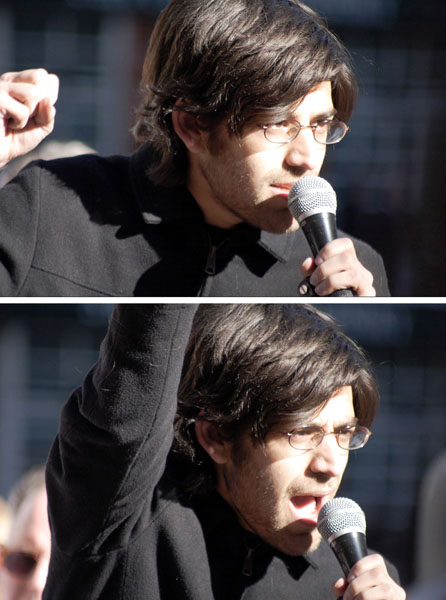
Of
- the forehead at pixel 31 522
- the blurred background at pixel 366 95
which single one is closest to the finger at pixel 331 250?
the blurred background at pixel 366 95

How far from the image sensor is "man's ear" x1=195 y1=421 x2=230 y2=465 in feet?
2.95

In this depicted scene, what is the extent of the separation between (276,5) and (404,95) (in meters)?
0.16

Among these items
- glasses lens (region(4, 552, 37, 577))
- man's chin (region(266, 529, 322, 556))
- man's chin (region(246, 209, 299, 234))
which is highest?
man's chin (region(246, 209, 299, 234))

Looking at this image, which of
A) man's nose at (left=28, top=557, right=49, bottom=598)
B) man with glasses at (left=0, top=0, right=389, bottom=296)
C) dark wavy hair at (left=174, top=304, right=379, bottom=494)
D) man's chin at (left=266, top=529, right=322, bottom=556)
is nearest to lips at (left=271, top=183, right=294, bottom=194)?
man with glasses at (left=0, top=0, right=389, bottom=296)

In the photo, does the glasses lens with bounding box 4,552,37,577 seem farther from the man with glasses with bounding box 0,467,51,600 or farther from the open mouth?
the open mouth

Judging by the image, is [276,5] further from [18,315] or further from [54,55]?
[18,315]

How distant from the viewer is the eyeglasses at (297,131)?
0.83m

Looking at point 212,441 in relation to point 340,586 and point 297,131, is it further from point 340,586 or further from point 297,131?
point 297,131

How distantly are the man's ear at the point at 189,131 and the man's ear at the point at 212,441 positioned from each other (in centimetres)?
26

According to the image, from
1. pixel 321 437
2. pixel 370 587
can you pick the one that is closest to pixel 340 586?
pixel 370 587

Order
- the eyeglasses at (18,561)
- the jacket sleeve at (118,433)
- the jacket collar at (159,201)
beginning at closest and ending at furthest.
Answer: the jacket sleeve at (118,433), the jacket collar at (159,201), the eyeglasses at (18,561)

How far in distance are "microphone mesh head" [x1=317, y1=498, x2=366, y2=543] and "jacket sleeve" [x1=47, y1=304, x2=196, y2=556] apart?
152 millimetres

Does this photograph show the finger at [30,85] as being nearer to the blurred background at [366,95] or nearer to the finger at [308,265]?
the blurred background at [366,95]

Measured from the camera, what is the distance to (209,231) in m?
0.86
